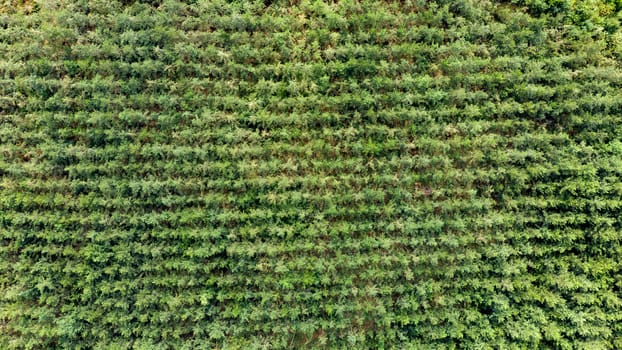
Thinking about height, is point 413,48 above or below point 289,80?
above

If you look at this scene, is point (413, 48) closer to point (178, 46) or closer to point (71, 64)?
Answer: point (178, 46)

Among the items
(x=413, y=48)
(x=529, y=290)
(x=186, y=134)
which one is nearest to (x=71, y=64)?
(x=186, y=134)

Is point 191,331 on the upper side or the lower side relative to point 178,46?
lower

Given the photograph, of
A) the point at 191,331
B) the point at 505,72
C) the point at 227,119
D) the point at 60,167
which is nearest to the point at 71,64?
the point at 60,167

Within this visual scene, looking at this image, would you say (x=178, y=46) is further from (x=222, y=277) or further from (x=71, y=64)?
(x=222, y=277)

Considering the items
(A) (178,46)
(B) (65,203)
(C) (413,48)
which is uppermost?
(C) (413,48)

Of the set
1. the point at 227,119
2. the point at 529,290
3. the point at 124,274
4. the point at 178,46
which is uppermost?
the point at 178,46
